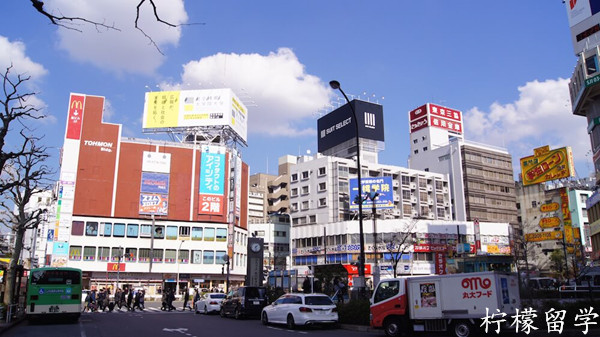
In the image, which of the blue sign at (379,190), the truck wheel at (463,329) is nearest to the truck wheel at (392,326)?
the truck wheel at (463,329)

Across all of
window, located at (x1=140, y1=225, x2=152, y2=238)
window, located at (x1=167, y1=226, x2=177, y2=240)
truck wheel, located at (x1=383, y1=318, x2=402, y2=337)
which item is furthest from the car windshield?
window, located at (x1=140, y1=225, x2=152, y2=238)

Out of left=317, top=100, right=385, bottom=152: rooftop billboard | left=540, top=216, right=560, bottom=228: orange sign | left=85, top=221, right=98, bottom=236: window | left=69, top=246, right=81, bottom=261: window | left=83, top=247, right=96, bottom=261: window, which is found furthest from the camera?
left=317, top=100, right=385, bottom=152: rooftop billboard

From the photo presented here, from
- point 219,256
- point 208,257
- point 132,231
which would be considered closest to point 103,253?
point 132,231

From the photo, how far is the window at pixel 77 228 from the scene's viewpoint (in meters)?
68.7

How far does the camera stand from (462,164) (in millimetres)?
91500

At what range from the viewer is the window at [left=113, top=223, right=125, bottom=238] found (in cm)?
7081

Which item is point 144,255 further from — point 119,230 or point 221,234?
point 221,234

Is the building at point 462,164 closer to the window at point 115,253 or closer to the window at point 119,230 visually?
the window at point 119,230

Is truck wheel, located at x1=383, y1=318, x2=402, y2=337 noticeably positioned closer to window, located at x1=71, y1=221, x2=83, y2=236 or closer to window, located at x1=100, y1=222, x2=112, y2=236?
window, located at x1=100, y1=222, x2=112, y2=236

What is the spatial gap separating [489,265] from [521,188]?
211 feet

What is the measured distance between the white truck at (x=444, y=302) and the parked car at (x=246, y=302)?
402 inches

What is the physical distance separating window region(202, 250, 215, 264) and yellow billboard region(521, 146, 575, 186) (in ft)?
153

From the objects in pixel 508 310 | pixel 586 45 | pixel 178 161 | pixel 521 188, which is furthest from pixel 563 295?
pixel 521 188

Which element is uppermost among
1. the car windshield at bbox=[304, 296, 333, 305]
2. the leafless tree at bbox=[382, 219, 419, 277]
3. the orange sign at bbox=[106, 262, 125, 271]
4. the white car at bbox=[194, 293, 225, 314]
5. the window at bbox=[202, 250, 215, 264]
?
the leafless tree at bbox=[382, 219, 419, 277]
